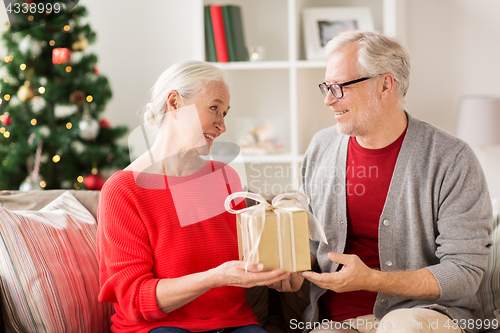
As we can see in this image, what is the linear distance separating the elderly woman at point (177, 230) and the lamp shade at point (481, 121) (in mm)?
1839

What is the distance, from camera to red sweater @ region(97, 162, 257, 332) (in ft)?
3.82

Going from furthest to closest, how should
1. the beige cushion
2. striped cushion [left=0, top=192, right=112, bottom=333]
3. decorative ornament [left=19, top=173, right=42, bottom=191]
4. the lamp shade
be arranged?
decorative ornament [left=19, top=173, right=42, bottom=191] → the lamp shade → the beige cushion → striped cushion [left=0, top=192, right=112, bottom=333]

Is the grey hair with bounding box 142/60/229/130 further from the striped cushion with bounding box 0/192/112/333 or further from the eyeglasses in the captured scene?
the striped cushion with bounding box 0/192/112/333

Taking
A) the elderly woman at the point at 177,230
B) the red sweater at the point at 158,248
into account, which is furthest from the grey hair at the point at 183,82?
the red sweater at the point at 158,248

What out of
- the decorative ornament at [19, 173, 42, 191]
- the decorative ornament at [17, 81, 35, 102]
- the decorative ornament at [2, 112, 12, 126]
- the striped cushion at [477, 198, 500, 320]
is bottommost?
the striped cushion at [477, 198, 500, 320]

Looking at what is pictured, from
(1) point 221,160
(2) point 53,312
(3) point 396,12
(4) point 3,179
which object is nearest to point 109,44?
(4) point 3,179

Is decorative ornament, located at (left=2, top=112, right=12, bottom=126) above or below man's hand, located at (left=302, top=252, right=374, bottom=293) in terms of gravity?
above

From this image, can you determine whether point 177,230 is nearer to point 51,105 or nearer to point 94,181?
point 94,181

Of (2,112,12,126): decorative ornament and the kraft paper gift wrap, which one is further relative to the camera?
(2,112,12,126): decorative ornament

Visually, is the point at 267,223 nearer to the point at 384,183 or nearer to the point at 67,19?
the point at 384,183

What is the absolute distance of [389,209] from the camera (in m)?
1.40

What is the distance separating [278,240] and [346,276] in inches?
8.7

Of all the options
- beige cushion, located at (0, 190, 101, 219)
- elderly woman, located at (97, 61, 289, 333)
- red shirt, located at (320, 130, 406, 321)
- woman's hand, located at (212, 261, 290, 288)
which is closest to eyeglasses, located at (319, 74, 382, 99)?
red shirt, located at (320, 130, 406, 321)

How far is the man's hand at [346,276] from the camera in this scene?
1180mm
